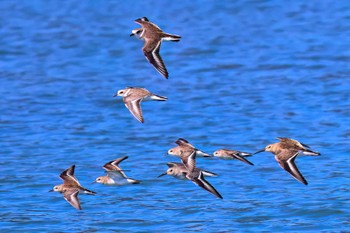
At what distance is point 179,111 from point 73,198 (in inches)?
393

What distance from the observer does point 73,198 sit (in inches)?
536

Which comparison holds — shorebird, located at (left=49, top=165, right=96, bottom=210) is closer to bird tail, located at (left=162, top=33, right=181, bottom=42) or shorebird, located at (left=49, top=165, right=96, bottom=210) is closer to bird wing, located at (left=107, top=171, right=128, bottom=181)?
bird wing, located at (left=107, top=171, right=128, bottom=181)

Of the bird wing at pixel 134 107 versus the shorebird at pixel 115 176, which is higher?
the bird wing at pixel 134 107

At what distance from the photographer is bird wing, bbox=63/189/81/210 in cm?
1345

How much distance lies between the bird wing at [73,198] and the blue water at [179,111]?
5.20ft

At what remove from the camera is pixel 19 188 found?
17703 millimetres

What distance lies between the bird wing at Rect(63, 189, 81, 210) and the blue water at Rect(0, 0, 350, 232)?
5.20 feet

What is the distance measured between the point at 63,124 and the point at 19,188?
4847 mm

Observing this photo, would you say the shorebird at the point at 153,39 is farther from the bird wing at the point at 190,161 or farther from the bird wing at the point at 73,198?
the bird wing at the point at 73,198

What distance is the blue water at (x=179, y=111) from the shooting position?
16188 millimetres

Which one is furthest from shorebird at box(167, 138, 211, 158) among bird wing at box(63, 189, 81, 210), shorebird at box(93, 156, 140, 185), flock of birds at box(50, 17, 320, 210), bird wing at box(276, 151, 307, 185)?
bird wing at box(63, 189, 81, 210)

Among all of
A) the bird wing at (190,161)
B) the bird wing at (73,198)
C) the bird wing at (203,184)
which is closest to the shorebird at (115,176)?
the bird wing at (73,198)

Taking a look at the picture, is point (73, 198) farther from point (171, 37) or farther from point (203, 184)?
point (171, 37)

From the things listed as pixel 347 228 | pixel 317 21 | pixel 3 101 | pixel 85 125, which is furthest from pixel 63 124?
pixel 317 21
